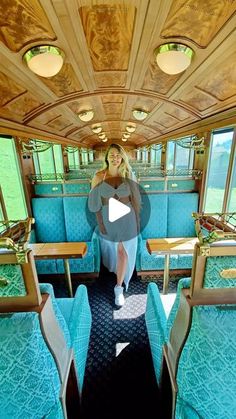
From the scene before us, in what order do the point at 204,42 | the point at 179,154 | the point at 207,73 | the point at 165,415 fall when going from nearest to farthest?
the point at 204,42
the point at 165,415
the point at 207,73
the point at 179,154

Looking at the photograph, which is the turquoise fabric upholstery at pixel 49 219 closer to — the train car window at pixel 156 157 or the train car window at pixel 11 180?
the train car window at pixel 11 180

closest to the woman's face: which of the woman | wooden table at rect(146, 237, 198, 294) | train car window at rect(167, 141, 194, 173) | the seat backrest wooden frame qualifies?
the woman

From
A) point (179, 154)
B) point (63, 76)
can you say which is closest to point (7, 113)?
point (63, 76)

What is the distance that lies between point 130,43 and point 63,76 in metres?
0.70

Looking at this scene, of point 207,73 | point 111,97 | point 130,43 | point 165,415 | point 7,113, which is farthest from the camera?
point 111,97

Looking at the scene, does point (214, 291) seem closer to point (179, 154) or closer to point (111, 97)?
point (111, 97)

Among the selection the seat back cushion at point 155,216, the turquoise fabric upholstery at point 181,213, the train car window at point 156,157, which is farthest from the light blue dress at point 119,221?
the train car window at point 156,157

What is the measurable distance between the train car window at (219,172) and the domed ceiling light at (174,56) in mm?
1696

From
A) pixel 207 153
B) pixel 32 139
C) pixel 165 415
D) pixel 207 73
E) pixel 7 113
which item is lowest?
pixel 165 415

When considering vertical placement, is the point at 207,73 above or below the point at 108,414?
above

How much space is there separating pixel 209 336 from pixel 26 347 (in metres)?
0.80

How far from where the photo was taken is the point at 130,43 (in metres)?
1.30

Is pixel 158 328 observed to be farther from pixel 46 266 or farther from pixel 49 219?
pixel 49 219

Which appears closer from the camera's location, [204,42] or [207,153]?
[204,42]
